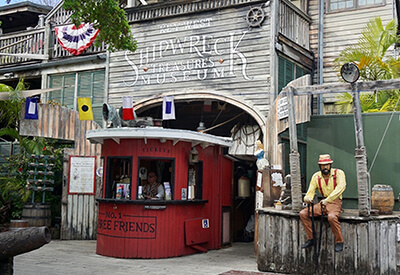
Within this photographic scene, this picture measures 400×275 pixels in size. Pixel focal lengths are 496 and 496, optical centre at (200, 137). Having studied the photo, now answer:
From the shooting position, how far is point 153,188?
1120 centimetres

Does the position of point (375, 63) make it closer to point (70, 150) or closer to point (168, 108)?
point (168, 108)

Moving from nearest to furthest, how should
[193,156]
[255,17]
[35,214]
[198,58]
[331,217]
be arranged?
[331,217], [193,156], [255,17], [35,214], [198,58]

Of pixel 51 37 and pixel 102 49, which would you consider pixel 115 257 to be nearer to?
pixel 102 49

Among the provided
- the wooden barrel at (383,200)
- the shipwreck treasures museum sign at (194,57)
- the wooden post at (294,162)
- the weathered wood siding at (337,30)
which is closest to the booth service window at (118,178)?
the shipwreck treasures museum sign at (194,57)

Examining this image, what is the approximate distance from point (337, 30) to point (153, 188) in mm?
8049

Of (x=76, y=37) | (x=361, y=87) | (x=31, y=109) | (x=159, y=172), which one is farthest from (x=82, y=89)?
(x=361, y=87)

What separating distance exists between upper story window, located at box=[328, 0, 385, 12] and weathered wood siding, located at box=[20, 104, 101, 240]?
835 centimetres

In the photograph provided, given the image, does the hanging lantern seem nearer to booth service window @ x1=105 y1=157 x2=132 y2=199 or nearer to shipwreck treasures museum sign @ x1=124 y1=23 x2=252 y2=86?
booth service window @ x1=105 y1=157 x2=132 y2=199

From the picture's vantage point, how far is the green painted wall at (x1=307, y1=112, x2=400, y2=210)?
970cm

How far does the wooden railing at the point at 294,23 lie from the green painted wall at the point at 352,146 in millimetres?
3965

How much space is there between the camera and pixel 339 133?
10.3 m

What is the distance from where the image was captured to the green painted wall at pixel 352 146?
31.8 feet

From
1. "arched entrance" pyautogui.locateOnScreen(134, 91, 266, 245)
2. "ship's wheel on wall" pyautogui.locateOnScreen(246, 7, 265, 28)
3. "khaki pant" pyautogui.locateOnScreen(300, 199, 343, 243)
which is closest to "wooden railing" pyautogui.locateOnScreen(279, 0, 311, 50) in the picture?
"ship's wheel on wall" pyautogui.locateOnScreen(246, 7, 265, 28)

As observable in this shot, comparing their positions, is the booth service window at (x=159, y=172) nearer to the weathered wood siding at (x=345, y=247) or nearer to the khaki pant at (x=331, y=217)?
the weathered wood siding at (x=345, y=247)
